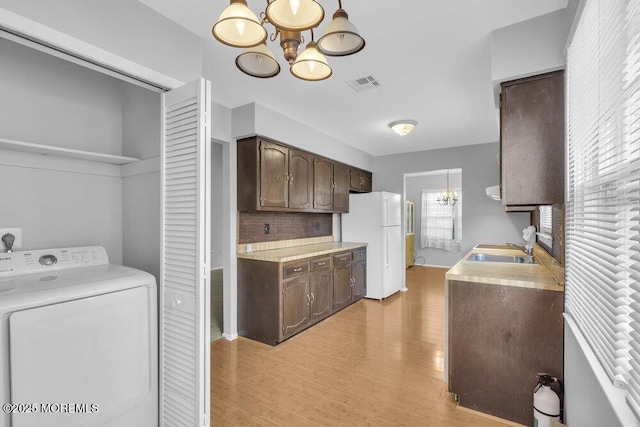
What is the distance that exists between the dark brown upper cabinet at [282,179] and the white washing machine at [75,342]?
5.52 feet

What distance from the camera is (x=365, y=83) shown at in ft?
9.02

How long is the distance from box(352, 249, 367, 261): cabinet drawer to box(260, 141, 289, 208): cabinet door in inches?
61.0

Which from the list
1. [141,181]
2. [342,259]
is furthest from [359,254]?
[141,181]

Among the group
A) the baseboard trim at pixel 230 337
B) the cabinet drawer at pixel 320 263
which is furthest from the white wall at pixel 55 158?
the cabinet drawer at pixel 320 263

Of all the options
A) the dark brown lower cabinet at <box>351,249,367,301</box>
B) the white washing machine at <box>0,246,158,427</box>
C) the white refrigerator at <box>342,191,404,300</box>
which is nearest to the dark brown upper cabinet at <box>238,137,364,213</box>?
the white refrigerator at <box>342,191,404,300</box>

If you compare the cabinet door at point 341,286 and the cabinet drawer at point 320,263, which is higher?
the cabinet drawer at point 320,263

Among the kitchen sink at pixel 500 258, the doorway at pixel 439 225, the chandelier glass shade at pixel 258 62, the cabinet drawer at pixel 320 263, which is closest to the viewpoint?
the chandelier glass shade at pixel 258 62

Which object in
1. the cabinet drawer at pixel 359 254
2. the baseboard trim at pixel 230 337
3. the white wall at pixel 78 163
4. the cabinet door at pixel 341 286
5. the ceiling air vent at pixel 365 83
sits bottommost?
the baseboard trim at pixel 230 337

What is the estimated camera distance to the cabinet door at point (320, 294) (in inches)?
145

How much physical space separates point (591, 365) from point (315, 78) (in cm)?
167

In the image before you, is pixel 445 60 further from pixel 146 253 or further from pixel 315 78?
pixel 146 253

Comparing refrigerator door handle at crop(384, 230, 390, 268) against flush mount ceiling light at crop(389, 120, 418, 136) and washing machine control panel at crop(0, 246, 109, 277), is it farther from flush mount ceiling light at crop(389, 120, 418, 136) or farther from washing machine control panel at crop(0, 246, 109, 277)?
washing machine control panel at crop(0, 246, 109, 277)

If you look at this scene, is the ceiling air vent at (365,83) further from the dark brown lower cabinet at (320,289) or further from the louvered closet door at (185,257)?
the dark brown lower cabinet at (320,289)

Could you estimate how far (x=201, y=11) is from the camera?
5.89 ft
